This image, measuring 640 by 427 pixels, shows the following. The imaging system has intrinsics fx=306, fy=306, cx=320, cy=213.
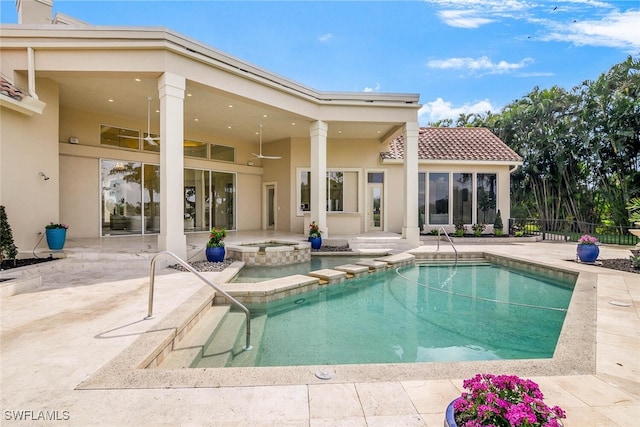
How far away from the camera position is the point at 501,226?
13.0 meters

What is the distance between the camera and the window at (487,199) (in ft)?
44.7

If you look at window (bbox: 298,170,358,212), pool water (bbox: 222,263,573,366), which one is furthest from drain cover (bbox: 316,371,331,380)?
window (bbox: 298,170,358,212)

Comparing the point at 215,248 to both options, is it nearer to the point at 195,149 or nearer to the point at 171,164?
the point at 171,164

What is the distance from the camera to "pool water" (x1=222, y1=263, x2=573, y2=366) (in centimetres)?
358

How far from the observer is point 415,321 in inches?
183

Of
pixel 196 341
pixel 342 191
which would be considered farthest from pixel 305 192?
pixel 196 341

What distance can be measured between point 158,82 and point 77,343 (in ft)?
21.2

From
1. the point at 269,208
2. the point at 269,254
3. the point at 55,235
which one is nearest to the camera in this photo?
the point at 55,235

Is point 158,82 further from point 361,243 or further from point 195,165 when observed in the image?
point 361,243

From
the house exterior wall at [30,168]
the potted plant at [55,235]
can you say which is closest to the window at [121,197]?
the house exterior wall at [30,168]

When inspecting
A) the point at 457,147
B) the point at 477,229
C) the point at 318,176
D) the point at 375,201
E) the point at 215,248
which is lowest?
the point at 215,248

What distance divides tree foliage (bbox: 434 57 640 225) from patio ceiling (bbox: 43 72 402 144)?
11.3 meters

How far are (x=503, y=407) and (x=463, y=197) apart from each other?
44.5ft

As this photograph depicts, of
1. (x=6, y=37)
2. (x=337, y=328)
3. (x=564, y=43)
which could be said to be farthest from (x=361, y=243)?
(x=564, y=43)
